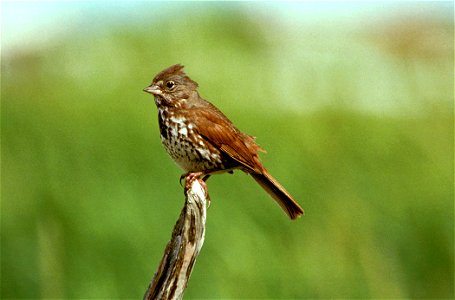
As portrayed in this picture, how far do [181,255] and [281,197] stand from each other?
1.02 meters

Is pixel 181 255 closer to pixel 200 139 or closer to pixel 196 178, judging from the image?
pixel 196 178

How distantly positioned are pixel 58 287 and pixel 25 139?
5.22 ft

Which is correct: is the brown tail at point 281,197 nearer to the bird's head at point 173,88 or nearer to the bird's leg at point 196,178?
the bird's leg at point 196,178

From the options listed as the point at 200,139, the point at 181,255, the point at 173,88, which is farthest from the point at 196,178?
the point at 181,255

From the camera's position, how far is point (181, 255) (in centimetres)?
498

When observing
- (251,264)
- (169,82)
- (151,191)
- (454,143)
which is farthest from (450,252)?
(169,82)

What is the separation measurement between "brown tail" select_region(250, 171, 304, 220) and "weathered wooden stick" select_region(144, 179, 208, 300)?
0.74 metres

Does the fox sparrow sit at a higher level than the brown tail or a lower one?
higher

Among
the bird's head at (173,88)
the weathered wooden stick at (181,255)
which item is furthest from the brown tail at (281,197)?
the weathered wooden stick at (181,255)

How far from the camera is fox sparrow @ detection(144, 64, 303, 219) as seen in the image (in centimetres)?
590

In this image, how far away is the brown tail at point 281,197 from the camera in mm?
5812

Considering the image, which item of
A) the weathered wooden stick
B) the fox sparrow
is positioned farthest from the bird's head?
the weathered wooden stick

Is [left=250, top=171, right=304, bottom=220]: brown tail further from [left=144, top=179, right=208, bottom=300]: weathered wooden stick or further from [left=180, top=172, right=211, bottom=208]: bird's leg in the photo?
[left=144, top=179, right=208, bottom=300]: weathered wooden stick

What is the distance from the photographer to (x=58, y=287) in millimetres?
9883
